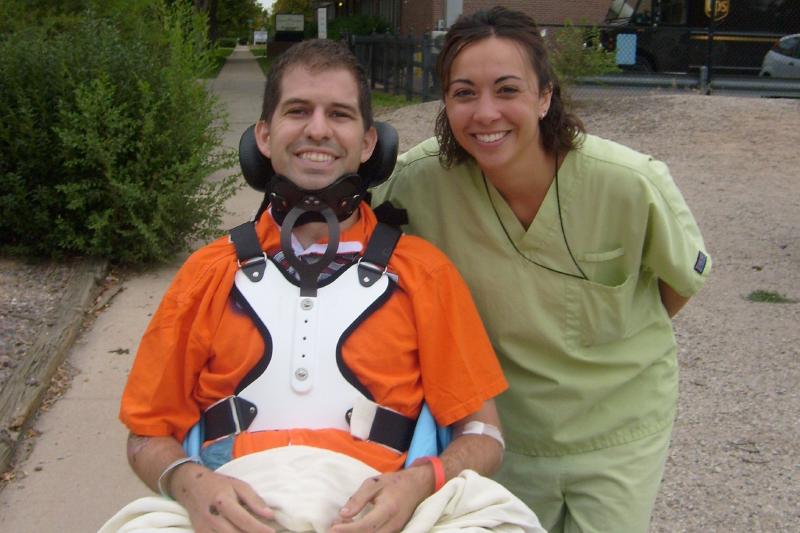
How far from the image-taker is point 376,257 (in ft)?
8.22

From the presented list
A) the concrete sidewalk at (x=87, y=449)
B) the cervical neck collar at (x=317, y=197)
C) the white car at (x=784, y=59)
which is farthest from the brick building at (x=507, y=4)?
the cervical neck collar at (x=317, y=197)

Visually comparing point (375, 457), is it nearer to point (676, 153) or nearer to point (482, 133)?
point (482, 133)

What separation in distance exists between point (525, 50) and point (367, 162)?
1.80 feet

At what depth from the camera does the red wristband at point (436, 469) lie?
89.2 inches

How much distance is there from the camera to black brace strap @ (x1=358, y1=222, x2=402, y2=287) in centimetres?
249

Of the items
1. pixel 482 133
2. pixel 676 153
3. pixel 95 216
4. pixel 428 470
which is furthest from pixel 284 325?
pixel 676 153

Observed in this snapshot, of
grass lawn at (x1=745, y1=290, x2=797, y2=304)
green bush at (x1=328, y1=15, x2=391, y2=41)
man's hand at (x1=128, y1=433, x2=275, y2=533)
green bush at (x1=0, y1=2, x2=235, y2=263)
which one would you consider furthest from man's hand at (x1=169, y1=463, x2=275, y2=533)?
green bush at (x1=328, y1=15, x2=391, y2=41)

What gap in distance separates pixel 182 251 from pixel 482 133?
17.2ft

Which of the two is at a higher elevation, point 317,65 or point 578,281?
point 317,65

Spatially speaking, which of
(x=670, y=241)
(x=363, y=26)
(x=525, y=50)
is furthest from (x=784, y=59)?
(x=363, y=26)

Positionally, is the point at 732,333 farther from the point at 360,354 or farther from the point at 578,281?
the point at 360,354

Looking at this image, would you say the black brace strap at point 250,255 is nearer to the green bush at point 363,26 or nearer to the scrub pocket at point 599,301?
the scrub pocket at point 599,301

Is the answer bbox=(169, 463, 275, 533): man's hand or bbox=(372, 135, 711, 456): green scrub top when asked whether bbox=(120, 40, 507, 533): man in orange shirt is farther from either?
bbox=(372, 135, 711, 456): green scrub top

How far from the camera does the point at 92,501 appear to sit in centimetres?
402
